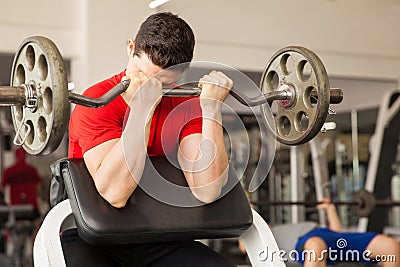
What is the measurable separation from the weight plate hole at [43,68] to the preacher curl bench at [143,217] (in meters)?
0.28

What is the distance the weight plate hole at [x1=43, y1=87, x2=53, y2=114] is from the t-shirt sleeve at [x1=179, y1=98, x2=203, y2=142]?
404 mm

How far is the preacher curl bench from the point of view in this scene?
167cm

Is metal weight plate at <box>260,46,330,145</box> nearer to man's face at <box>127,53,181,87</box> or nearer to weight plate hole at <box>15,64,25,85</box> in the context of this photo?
man's face at <box>127,53,181,87</box>

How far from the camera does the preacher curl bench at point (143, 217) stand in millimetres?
1674

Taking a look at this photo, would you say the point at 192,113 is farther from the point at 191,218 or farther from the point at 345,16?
the point at 345,16

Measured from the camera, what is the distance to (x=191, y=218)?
1.76 metres

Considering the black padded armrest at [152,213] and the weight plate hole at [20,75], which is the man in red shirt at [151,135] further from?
the weight plate hole at [20,75]

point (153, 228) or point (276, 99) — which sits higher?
point (276, 99)

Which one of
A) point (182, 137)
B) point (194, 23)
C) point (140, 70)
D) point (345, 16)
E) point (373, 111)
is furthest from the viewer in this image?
point (373, 111)

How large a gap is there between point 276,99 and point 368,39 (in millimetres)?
3538

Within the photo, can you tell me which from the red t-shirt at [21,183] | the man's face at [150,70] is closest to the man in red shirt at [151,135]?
the man's face at [150,70]

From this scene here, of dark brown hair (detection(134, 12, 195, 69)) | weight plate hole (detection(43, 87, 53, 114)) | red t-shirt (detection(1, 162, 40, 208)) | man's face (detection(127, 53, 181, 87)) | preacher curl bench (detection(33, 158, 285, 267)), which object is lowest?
red t-shirt (detection(1, 162, 40, 208))

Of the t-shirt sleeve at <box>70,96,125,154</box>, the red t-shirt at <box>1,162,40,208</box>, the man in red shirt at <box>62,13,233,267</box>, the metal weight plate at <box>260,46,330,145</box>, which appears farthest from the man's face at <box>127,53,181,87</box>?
the red t-shirt at <box>1,162,40,208</box>

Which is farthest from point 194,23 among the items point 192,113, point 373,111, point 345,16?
point 192,113
